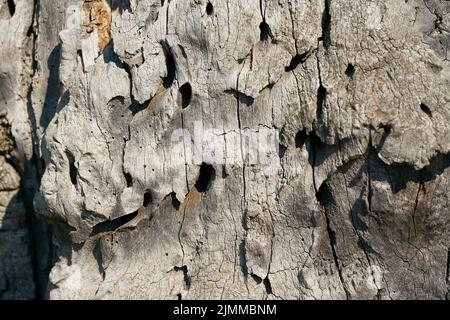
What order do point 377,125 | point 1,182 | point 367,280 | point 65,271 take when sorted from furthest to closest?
point 1,182 → point 65,271 → point 367,280 → point 377,125

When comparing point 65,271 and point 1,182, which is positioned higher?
point 1,182

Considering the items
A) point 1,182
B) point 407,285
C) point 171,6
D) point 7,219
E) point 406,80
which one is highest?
point 171,6

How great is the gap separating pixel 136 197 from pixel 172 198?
25 centimetres

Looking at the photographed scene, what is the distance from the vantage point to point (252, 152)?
4.09 meters

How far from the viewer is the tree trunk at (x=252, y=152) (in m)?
3.85

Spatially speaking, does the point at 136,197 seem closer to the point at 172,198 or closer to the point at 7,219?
the point at 172,198

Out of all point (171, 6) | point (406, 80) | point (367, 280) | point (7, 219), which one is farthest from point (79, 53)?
point (367, 280)

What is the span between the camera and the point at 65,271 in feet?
14.4

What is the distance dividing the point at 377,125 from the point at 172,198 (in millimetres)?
1492

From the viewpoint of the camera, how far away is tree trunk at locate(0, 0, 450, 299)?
12.6ft

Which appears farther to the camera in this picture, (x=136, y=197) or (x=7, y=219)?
(x=7, y=219)

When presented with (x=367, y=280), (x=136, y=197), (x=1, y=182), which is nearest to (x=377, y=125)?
(x=367, y=280)

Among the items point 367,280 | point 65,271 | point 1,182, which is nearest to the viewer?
point 367,280

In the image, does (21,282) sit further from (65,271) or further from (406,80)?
(406,80)
